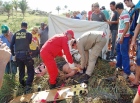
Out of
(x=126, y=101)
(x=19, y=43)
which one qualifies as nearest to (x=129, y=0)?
(x=126, y=101)

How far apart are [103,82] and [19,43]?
222 cm

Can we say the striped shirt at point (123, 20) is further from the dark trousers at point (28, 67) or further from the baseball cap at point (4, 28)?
the baseball cap at point (4, 28)

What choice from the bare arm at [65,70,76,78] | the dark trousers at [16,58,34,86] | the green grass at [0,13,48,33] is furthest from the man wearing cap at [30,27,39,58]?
the green grass at [0,13,48,33]

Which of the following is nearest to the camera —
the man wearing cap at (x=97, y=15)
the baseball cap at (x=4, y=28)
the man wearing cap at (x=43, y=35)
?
the baseball cap at (x=4, y=28)

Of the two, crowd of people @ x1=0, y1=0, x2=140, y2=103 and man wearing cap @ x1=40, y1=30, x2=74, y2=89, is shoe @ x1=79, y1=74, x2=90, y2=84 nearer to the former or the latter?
crowd of people @ x1=0, y1=0, x2=140, y2=103

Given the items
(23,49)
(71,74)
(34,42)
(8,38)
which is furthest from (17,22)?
(71,74)

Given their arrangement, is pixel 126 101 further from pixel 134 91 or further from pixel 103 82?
pixel 103 82

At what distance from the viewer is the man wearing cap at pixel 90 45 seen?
5.16 meters

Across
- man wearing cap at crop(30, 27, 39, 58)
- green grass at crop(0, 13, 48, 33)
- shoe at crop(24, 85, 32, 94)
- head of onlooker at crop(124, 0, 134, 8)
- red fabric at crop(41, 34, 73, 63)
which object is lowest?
shoe at crop(24, 85, 32, 94)

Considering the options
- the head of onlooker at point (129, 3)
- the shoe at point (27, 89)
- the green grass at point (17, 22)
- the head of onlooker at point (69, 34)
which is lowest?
the shoe at point (27, 89)

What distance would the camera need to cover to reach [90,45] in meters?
5.29

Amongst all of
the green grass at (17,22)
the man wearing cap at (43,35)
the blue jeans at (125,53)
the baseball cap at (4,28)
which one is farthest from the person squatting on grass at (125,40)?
the green grass at (17,22)

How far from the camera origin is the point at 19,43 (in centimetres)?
536

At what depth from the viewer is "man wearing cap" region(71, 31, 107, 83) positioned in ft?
16.9
